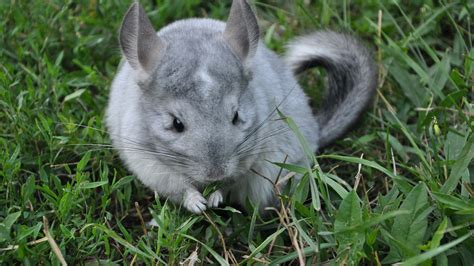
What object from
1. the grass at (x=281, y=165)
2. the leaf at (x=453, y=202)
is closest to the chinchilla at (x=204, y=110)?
the grass at (x=281, y=165)

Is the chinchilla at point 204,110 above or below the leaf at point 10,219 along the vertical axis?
above

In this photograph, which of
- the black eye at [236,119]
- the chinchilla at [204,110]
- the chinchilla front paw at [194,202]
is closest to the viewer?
the chinchilla at [204,110]

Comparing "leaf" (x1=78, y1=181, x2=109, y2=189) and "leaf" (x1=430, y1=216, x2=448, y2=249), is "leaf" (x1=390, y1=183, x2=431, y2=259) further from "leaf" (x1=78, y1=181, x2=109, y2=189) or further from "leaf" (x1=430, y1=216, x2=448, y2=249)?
"leaf" (x1=78, y1=181, x2=109, y2=189)

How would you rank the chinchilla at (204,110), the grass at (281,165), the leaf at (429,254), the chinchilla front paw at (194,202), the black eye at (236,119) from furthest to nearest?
the chinchilla front paw at (194,202) < the black eye at (236,119) < the chinchilla at (204,110) < the grass at (281,165) < the leaf at (429,254)

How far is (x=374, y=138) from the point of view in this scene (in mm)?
4848

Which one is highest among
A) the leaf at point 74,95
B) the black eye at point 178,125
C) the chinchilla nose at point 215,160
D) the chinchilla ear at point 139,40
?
the chinchilla ear at point 139,40

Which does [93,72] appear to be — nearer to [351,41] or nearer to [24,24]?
[24,24]

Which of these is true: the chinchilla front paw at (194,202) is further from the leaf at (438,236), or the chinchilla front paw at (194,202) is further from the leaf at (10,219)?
the leaf at (438,236)

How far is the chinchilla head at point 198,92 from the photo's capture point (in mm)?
3656

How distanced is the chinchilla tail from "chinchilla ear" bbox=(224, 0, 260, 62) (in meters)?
0.90

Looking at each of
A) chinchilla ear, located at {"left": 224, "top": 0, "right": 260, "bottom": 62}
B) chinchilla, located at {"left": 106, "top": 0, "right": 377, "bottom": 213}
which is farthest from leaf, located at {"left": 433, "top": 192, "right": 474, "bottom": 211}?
chinchilla ear, located at {"left": 224, "top": 0, "right": 260, "bottom": 62}

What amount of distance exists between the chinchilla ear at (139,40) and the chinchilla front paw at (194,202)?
67 centimetres

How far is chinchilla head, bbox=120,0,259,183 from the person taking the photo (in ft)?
12.0

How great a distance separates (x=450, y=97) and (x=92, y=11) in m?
2.68
